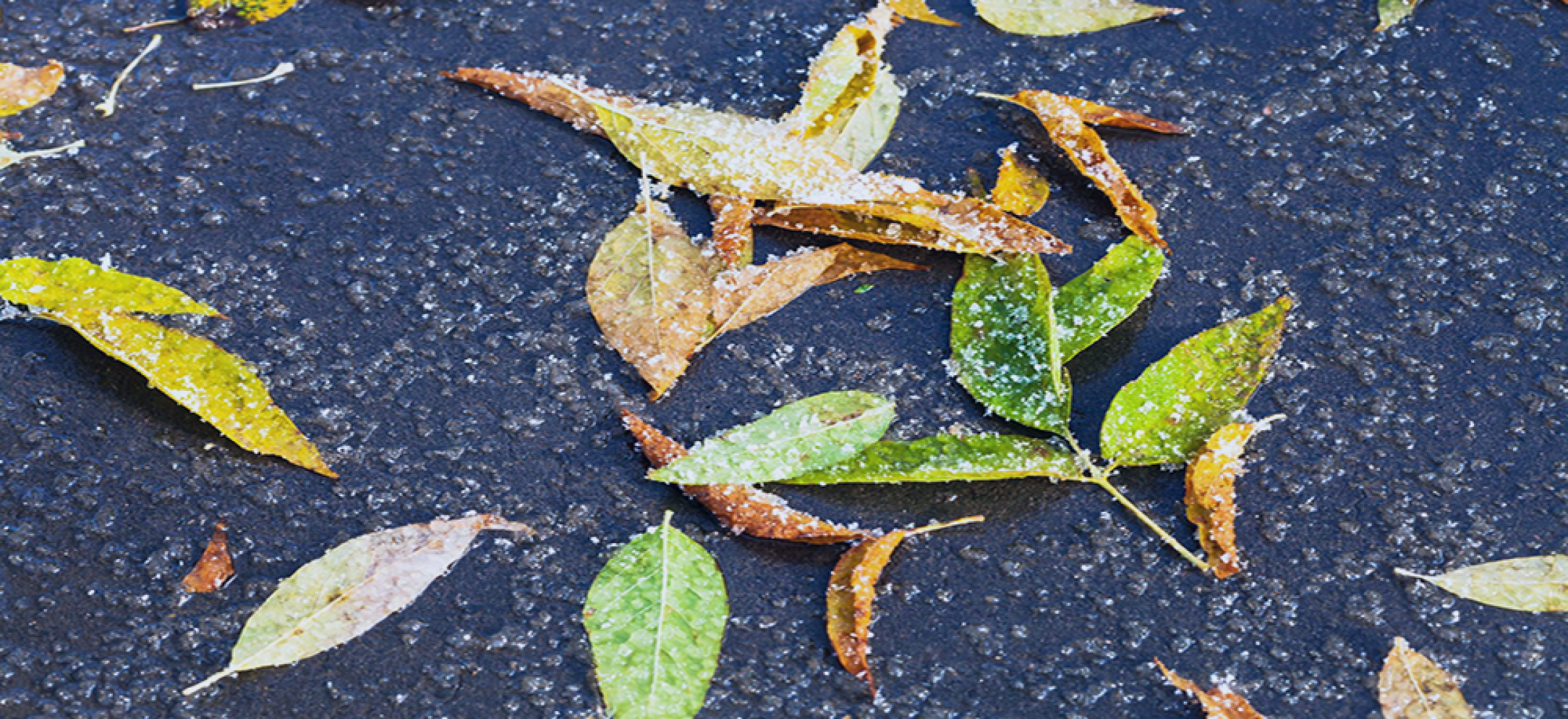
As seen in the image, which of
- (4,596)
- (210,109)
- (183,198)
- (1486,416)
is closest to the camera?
(4,596)

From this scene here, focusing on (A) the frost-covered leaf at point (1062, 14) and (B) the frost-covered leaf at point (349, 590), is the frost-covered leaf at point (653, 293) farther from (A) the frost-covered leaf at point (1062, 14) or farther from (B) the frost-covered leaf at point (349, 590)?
(A) the frost-covered leaf at point (1062, 14)

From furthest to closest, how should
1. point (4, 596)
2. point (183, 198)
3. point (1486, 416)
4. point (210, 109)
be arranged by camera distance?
point (210, 109) → point (183, 198) → point (1486, 416) → point (4, 596)

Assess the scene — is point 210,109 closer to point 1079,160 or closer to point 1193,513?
point 1079,160

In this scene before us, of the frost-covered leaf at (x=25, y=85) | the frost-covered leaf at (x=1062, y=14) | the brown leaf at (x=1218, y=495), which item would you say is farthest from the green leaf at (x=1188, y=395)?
Answer: the frost-covered leaf at (x=25, y=85)

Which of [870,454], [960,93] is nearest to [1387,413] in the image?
[870,454]

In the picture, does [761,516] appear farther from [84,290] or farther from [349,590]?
[84,290]

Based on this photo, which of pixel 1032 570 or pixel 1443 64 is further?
pixel 1443 64

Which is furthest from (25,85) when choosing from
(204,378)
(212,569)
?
(212,569)
